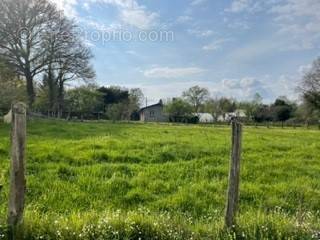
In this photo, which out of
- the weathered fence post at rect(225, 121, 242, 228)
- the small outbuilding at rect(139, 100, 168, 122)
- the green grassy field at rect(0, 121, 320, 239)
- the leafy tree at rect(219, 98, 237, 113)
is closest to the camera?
the green grassy field at rect(0, 121, 320, 239)

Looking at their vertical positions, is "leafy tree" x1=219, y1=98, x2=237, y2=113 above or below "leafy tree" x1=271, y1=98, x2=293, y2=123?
above

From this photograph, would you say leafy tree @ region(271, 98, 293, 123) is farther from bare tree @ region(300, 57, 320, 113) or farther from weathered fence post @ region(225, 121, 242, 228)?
weathered fence post @ region(225, 121, 242, 228)

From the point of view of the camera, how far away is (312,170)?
40.5 ft

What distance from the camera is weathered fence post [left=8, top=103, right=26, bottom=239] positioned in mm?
5039

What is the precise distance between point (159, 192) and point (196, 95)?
101206 mm

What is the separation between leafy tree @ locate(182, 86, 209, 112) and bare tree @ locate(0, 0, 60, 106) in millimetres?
71645

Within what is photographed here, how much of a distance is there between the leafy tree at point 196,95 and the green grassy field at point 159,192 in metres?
92.3

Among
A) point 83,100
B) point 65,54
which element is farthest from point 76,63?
Result: point 83,100

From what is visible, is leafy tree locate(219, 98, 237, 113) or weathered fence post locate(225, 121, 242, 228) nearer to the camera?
weathered fence post locate(225, 121, 242, 228)

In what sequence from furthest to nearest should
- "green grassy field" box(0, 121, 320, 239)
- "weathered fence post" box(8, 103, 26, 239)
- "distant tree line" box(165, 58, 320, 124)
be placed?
"distant tree line" box(165, 58, 320, 124) < "green grassy field" box(0, 121, 320, 239) < "weathered fence post" box(8, 103, 26, 239)

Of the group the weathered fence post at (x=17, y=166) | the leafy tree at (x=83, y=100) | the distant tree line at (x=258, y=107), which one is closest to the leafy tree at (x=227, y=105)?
the distant tree line at (x=258, y=107)

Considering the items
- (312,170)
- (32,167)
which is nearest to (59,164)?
(32,167)

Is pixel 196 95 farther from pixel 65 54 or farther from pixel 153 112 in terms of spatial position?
pixel 65 54

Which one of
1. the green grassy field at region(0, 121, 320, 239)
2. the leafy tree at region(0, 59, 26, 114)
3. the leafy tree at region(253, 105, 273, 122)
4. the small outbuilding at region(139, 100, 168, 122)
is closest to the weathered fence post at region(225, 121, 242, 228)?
the green grassy field at region(0, 121, 320, 239)
